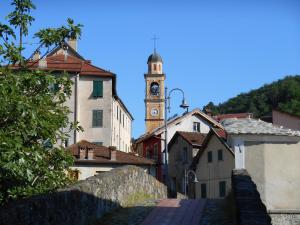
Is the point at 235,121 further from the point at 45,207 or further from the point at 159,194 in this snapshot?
the point at 45,207

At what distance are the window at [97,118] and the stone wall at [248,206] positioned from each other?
123 feet

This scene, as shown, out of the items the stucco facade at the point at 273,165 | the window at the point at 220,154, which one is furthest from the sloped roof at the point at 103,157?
the stucco facade at the point at 273,165

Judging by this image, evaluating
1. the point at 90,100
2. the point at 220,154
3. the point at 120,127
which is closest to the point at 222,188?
the point at 220,154

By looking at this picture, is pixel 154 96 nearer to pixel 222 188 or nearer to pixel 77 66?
pixel 77 66

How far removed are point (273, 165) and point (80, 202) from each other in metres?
15.1

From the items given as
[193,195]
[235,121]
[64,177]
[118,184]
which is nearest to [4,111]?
[64,177]

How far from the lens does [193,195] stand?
43500 millimetres

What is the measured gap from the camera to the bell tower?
90.8m

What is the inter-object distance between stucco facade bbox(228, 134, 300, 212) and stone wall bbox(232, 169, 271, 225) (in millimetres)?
11579

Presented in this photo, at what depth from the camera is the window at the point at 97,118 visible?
49.7m

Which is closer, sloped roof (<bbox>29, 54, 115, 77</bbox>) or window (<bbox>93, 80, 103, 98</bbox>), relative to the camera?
sloped roof (<bbox>29, 54, 115, 77</bbox>)

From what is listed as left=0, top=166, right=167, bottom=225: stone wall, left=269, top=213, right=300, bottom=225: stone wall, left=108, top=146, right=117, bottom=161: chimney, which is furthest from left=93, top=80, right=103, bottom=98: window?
left=0, top=166, right=167, bottom=225: stone wall

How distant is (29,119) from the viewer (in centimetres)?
1009

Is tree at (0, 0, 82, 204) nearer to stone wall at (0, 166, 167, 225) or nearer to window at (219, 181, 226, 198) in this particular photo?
stone wall at (0, 166, 167, 225)
